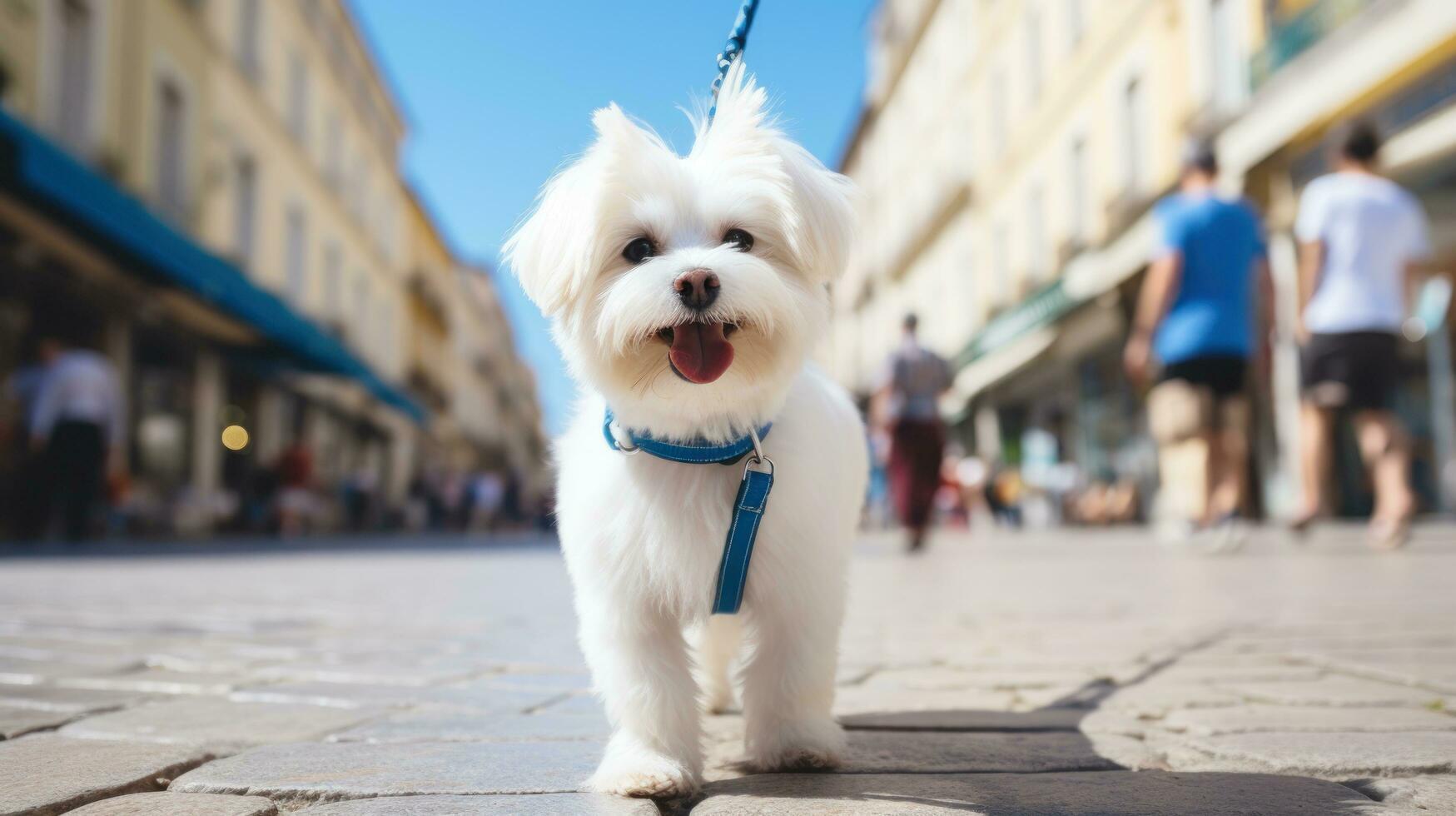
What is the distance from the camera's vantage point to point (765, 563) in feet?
7.06

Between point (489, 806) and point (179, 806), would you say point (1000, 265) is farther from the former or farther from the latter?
point (179, 806)

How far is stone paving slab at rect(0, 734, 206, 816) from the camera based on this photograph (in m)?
1.81

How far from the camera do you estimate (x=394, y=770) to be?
6.82 feet

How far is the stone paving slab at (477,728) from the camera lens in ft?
7.83

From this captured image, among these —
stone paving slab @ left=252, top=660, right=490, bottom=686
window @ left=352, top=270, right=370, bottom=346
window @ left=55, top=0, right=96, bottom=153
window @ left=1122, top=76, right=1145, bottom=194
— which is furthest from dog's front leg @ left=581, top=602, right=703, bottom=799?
window @ left=352, top=270, right=370, bottom=346

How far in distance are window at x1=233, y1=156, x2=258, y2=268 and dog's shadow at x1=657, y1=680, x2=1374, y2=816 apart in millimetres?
21763

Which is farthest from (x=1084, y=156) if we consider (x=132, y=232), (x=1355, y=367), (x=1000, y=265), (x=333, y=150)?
(x=333, y=150)

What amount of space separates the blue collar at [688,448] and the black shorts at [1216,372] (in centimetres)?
577

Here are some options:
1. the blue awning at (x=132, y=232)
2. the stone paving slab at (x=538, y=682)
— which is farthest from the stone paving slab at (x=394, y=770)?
the blue awning at (x=132, y=232)

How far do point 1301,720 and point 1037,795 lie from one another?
0.89 meters

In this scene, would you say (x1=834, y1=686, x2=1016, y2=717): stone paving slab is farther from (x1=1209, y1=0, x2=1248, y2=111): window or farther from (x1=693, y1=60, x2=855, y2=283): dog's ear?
(x1=1209, y1=0, x2=1248, y2=111): window

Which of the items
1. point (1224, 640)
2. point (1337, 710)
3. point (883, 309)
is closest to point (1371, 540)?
point (1224, 640)

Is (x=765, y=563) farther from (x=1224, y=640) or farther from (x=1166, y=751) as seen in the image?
(x=1224, y=640)

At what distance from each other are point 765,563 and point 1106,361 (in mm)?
19945
